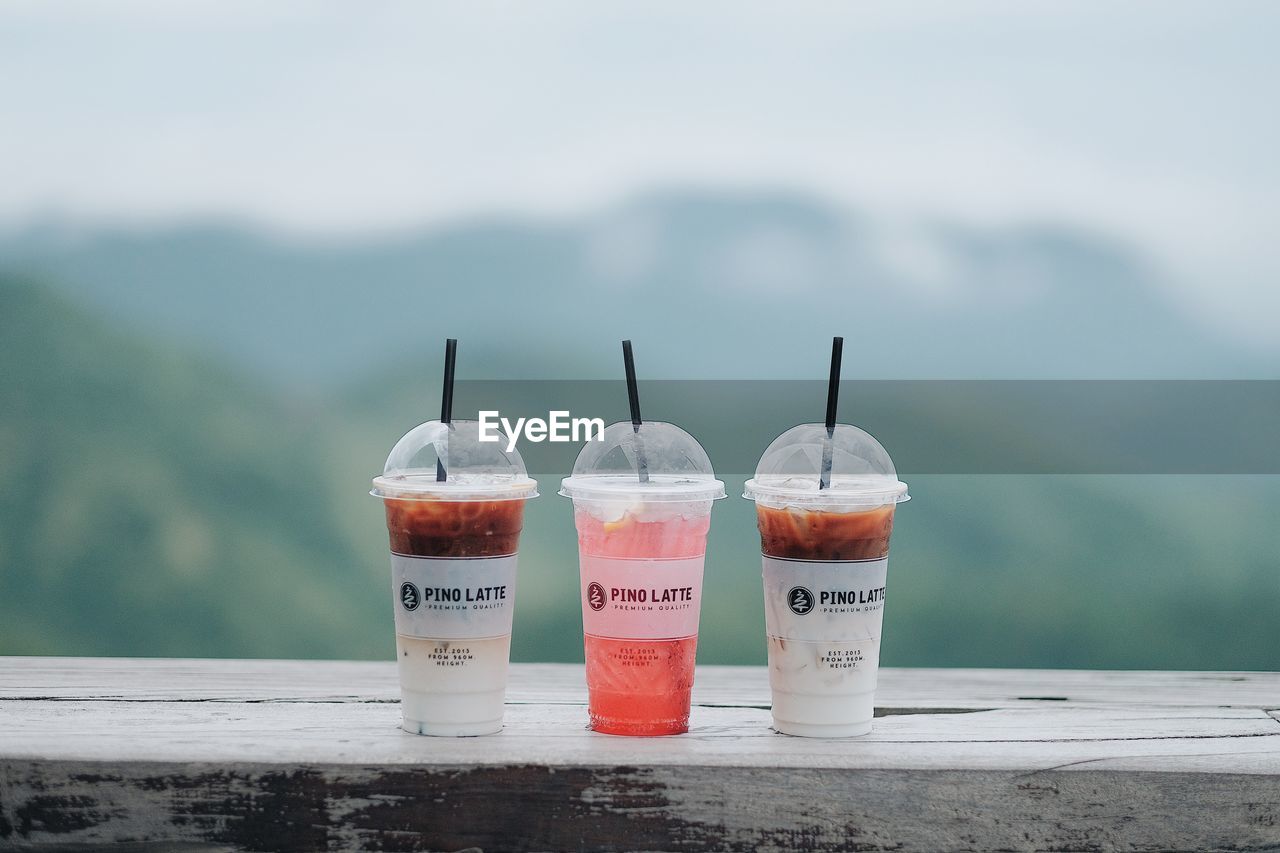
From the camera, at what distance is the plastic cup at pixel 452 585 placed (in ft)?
3.61

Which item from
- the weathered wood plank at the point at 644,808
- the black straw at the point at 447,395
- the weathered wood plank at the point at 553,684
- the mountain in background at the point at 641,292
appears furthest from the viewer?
the mountain in background at the point at 641,292

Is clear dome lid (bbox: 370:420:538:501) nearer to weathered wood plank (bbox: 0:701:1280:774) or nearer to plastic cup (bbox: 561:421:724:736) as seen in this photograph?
plastic cup (bbox: 561:421:724:736)

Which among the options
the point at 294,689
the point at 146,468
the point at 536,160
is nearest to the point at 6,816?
the point at 294,689

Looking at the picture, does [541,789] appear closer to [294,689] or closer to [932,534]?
[294,689]

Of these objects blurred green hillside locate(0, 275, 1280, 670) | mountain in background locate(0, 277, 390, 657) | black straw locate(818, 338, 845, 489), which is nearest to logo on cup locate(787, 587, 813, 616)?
black straw locate(818, 338, 845, 489)

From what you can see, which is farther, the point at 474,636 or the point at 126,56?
the point at 126,56

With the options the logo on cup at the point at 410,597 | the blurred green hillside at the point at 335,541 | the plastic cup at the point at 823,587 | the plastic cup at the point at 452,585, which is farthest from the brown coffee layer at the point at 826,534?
the blurred green hillside at the point at 335,541

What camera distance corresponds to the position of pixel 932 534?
7.91 feet

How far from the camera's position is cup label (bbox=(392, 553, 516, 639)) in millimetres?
1100

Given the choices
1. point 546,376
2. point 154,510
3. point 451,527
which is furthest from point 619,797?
point 154,510

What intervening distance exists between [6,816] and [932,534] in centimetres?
179

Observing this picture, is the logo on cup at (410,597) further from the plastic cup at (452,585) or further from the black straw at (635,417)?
the black straw at (635,417)

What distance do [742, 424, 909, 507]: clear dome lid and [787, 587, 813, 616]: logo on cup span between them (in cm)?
9

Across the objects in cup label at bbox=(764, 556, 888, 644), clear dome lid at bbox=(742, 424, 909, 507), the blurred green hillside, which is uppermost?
clear dome lid at bbox=(742, 424, 909, 507)
